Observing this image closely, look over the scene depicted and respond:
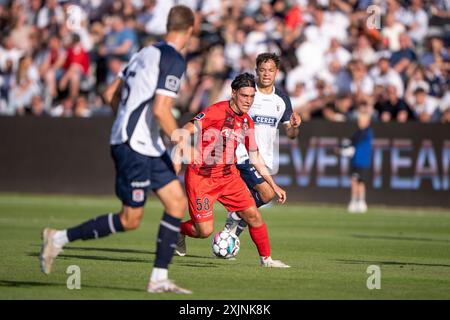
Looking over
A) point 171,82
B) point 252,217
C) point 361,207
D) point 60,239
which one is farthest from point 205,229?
point 361,207

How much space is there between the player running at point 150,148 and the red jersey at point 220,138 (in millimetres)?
2908

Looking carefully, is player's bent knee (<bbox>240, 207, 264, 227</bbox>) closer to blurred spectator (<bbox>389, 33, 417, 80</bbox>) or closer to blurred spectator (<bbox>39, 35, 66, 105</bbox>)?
blurred spectator (<bbox>389, 33, 417, 80</bbox>)

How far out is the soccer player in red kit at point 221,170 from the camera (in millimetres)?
12617

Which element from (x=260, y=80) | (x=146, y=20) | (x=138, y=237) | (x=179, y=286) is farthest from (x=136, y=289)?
(x=146, y=20)

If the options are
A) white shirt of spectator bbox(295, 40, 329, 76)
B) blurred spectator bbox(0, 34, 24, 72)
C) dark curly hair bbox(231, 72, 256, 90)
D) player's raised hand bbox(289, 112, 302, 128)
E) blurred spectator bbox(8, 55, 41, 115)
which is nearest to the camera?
dark curly hair bbox(231, 72, 256, 90)

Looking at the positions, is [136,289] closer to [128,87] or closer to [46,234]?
[46,234]

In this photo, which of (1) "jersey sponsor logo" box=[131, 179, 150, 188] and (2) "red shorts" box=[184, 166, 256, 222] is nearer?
(1) "jersey sponsor logo" box=[131, 179, 150, 188]

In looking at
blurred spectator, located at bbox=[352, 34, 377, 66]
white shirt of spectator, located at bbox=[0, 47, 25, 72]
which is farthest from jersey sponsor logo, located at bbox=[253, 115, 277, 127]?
white shirt of spectator, located at bbox=[0, 47, 25, 72]

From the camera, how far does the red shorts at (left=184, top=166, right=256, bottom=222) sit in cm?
1272

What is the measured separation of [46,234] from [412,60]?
57.2ft

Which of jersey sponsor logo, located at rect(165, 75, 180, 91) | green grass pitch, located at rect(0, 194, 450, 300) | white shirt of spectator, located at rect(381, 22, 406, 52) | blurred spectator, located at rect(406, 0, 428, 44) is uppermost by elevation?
blurred spectator, located at rect(406, 0, 428, 44)

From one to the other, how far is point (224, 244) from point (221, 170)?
36.4 inches

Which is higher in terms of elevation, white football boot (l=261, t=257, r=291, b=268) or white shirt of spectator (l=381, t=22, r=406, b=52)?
white shirt of spectator (l=381, t=22, r=406, b=52)

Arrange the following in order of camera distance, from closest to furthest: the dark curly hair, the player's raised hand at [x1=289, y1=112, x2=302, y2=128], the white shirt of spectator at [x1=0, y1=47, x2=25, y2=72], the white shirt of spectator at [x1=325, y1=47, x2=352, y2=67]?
the dark curly hair < the player's raised hand at [x1=289, y1=112, x2=302, y2=128] < the white shirt of spectator at [x1=325, y1=47, x2=352, y2=67] < the white shirt of spectator at [x1=0, y1=47, x2=25, y2=72]
